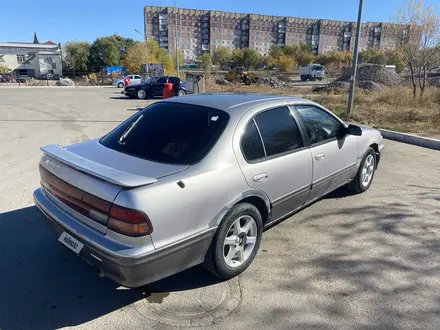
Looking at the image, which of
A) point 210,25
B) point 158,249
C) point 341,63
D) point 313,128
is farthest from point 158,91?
point 210,25

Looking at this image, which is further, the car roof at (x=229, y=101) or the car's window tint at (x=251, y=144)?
the car roof at (x=229, y=101)

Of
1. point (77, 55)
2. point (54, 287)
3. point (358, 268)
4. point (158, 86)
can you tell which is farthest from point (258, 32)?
point (54, 287)

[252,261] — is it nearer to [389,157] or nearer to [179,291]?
[179,291]

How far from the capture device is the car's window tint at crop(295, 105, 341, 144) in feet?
12.0

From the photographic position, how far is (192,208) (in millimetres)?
2354

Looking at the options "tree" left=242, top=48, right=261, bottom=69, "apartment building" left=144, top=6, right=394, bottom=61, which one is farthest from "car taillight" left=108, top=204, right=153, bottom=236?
"apartment building" left=144, top=6, right=394, bottom=61

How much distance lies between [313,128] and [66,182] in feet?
8.77

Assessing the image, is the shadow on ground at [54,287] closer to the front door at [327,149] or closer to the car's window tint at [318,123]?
the front door at [327,149]

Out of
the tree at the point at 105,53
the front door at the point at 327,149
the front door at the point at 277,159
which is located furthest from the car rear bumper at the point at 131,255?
the tree at the point at 105,53

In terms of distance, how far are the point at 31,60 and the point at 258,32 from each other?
88747 mm

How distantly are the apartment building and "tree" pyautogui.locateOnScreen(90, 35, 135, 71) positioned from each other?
53371 millimetres

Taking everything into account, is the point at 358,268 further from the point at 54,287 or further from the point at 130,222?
the point at 54,287

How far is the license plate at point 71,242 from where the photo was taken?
2368mm

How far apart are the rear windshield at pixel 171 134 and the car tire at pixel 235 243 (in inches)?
23.4
